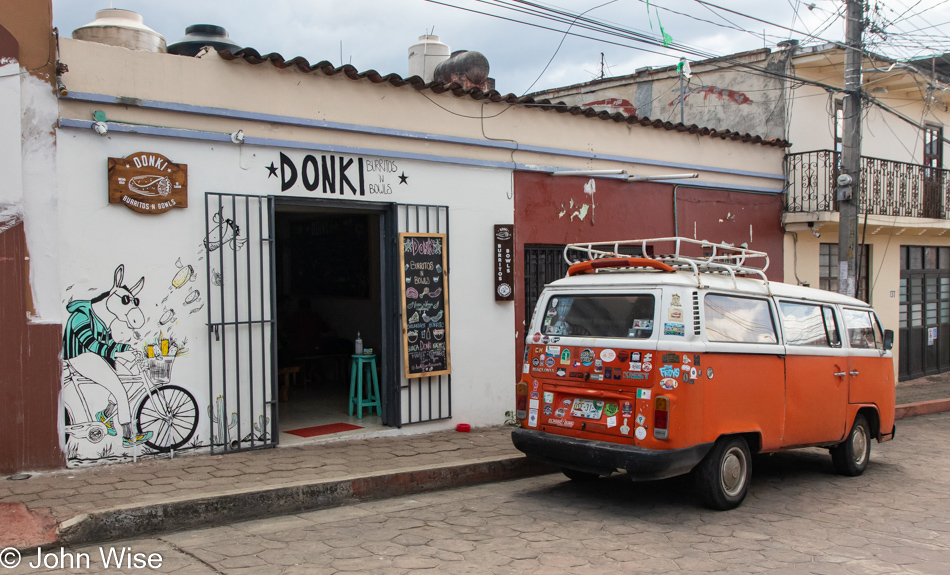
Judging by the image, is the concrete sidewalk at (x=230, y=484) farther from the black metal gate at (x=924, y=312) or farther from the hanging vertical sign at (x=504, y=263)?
the black metal gate at (x=924, y=312)

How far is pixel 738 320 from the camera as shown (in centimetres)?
646

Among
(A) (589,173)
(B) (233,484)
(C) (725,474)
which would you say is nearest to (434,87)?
(A) (589,173)

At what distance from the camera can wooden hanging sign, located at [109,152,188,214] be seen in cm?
668

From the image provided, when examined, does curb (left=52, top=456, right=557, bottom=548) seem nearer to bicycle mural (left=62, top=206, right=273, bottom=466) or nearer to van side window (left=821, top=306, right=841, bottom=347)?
bicycle mural (left=62, top=206, right=273, bottom=466)

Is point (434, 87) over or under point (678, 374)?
over

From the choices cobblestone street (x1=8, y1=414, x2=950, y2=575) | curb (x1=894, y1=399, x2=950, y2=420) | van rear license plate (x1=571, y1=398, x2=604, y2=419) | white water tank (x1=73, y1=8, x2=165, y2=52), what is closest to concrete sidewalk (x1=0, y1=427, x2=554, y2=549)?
cobblestone street (x1=8, y1=414, x2=950, y2=575)

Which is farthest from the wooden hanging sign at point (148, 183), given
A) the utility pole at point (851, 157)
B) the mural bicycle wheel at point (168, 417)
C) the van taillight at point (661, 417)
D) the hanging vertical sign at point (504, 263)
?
the utility pole at point (851, 157)

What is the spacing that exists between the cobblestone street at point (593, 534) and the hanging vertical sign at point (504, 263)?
266cm

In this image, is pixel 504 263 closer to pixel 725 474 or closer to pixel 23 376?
pixel 725 474

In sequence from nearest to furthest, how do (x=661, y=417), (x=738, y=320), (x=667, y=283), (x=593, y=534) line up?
(x=593, y=534) < (x=661, y=417) < (x=667, y=283) < (x=738, y=320)

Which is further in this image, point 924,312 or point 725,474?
point 924,312

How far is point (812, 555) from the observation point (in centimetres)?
511

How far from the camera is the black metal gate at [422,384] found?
27.8ft

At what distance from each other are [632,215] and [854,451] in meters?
4.50
